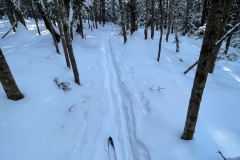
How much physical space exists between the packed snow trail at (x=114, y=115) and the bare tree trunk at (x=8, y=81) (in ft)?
8.62

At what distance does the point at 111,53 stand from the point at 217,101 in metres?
11.3

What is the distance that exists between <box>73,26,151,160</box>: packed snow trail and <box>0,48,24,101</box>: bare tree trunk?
8.62ft

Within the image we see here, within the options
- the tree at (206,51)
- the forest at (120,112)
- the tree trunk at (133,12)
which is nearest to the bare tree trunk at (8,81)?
the forest at (120,112)

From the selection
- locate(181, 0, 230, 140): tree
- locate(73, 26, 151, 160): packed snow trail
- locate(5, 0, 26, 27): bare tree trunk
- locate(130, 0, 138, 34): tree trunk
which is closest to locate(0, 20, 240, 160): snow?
locate(73, 26, 151, 160): packed snow trail

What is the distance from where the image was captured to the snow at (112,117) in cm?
500

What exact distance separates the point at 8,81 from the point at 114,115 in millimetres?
3915

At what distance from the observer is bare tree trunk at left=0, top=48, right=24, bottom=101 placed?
5426mm

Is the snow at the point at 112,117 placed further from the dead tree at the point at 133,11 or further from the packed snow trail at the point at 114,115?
the dead tree at the point at 133,11

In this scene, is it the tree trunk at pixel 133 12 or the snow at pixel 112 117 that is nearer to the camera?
the snow at pixel 112 117

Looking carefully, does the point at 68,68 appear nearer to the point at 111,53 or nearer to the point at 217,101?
the point at 111,53

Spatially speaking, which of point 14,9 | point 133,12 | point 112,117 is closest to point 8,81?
point 112,117

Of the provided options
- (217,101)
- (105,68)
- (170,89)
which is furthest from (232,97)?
(105,68)

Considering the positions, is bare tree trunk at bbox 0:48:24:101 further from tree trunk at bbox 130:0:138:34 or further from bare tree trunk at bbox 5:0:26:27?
tree trunk at bbox 130:0:138:34

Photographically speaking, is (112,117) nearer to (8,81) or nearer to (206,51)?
(8,81)
